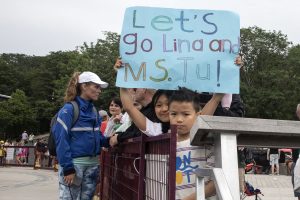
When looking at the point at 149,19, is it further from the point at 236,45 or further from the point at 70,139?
the point at 70,139

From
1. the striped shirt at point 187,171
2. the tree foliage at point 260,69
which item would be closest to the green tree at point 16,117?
the tree foliage at point 260,69

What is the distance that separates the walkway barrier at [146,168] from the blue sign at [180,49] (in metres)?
0.49

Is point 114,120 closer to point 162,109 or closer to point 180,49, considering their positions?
point 162,109

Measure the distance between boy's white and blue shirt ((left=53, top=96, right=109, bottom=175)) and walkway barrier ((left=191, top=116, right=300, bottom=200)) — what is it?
2.62m

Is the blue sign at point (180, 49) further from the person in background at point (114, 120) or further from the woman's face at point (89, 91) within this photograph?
the person in background at point (114, 120)

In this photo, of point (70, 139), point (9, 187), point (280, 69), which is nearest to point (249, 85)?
point (280, 69)

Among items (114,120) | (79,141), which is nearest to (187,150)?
(79,141)

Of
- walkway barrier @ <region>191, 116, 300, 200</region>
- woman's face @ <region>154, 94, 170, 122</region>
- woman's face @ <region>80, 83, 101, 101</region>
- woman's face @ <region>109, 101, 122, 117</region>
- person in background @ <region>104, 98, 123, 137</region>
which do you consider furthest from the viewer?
woman's face @ <region>109, 101, 122, 117</region>

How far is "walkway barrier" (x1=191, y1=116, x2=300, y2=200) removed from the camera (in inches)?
71.9

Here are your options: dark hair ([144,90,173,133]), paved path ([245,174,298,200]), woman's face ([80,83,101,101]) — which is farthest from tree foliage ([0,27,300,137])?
dark hair ([144,90,173,133])

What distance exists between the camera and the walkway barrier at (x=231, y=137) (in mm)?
1826

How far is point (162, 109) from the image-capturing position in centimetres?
365

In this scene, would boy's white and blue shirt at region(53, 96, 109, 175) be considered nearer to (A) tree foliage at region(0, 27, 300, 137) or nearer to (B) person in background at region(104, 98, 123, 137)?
(B) person in background at region(104, 98, 123, 137)

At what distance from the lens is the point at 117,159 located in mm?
4637
